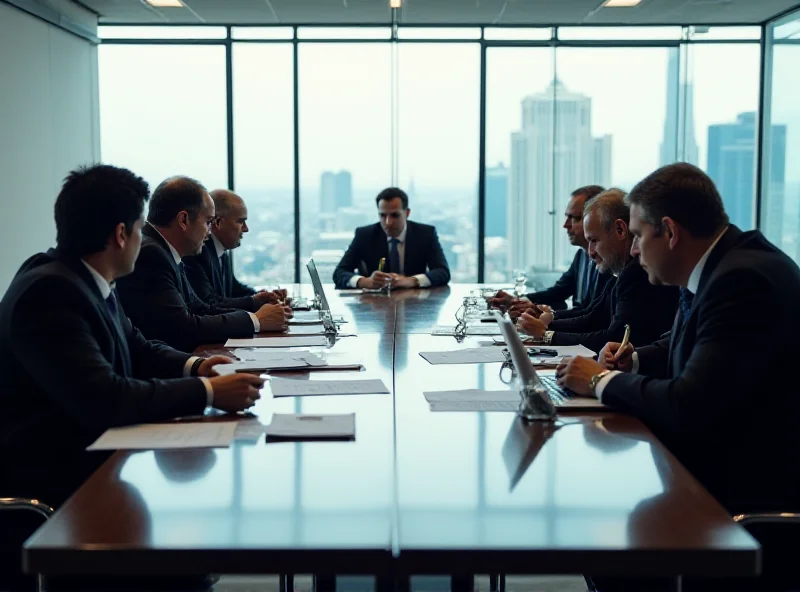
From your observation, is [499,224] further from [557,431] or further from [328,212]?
[557,431]

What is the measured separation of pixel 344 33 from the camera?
10289 mm

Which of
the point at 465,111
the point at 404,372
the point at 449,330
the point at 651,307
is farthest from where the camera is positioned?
the point at 465,111

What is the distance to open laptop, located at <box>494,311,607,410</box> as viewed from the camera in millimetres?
2604

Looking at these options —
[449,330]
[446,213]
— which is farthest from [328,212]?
[449,330]

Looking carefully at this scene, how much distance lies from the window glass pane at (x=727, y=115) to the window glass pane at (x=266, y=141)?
4319 millimetres

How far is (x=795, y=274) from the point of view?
2.58 meters

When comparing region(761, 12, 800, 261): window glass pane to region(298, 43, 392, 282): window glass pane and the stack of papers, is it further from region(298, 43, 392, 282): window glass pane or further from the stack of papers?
the stack of papers

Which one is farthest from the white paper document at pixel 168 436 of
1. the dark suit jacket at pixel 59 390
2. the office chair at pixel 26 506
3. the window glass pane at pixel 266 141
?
the window glass pane at pixel 266 141

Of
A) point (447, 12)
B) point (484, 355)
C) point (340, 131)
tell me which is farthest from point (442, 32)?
point (484, 355)

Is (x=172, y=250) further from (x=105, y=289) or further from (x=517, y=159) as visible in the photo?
(x=517, y=159)

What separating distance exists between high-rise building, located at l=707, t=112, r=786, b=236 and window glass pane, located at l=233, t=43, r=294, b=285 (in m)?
4.61

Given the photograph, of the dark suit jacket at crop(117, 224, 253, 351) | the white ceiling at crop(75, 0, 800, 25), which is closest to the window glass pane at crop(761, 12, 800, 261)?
the white ceiling at crop(75, 0, 800, 25)

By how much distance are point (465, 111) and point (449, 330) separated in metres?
6.24

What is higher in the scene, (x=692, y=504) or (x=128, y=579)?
(x=692, y=504)
